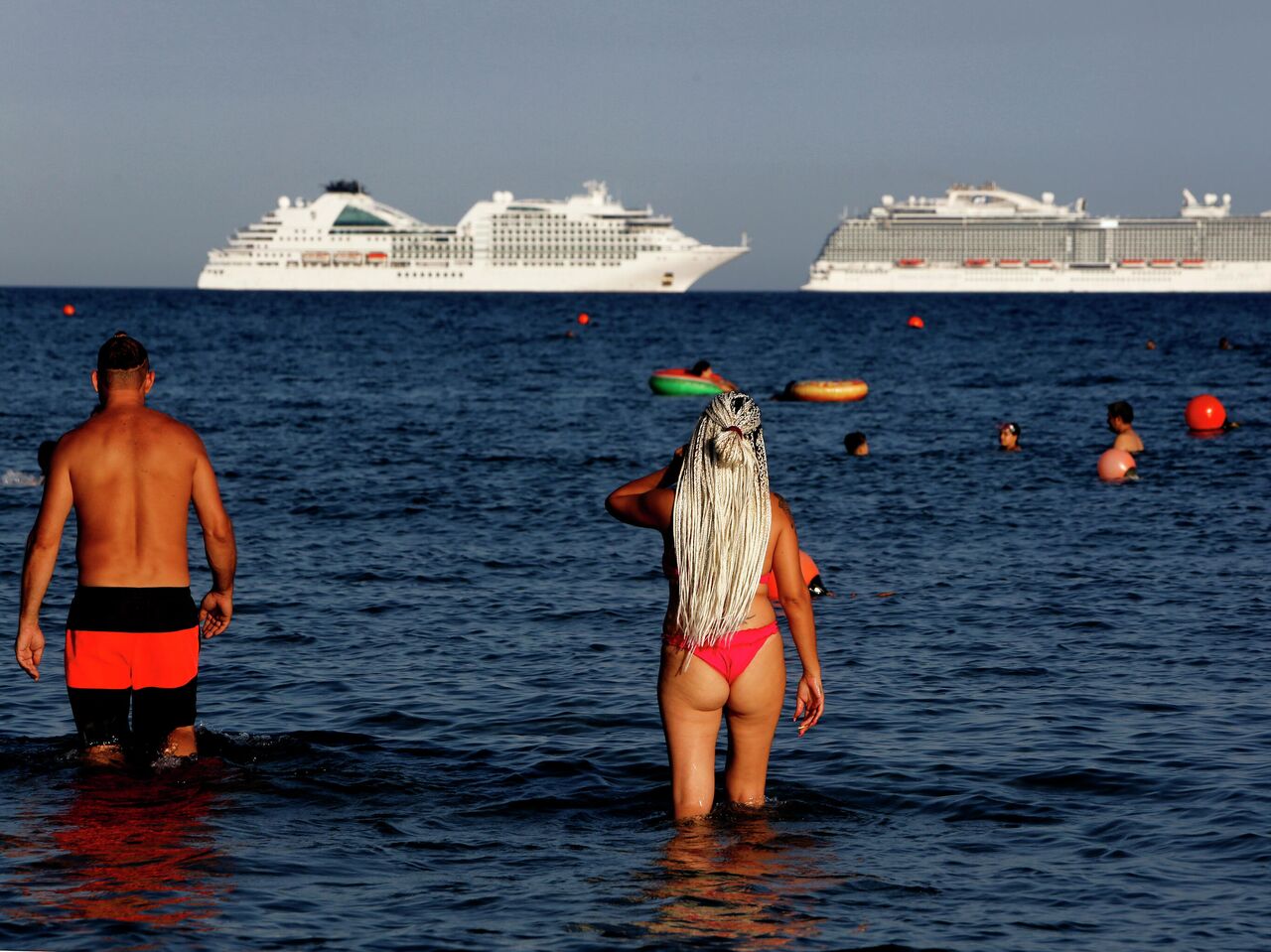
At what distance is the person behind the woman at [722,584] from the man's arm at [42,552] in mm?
2180

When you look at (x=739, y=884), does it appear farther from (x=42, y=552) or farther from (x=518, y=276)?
(x=518, y=276)

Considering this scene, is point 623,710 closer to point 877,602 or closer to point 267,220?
point 877,602

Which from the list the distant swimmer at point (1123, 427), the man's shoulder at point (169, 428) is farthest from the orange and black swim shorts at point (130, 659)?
the distant swimmer at point (1123, 427)

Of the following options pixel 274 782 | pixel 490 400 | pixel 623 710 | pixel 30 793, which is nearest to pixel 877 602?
pixel 623 710

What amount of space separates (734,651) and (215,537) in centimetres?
214

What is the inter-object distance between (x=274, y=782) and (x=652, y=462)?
1626cm

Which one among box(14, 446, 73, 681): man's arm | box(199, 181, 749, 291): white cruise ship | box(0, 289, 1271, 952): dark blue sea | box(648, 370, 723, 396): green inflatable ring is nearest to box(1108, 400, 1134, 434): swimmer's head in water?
box(0, 289, 1271, 952): dark blue sea

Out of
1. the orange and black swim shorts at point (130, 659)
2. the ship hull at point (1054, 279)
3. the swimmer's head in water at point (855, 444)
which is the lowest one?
the orange and black swim shorts at point (130, 659)

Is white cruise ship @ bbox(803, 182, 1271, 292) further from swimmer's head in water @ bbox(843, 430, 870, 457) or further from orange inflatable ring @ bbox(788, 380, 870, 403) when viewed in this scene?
swimmer's head in water @ bbox(843, 430, 870, 457)

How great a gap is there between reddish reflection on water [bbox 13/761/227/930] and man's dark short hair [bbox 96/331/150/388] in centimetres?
177

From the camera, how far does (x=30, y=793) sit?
7.09 meters

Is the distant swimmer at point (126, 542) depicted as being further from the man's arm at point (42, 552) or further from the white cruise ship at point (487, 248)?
the white cruise ship at point (487, 248)

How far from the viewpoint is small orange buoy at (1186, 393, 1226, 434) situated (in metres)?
25.1

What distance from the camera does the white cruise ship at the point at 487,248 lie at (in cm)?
14325
